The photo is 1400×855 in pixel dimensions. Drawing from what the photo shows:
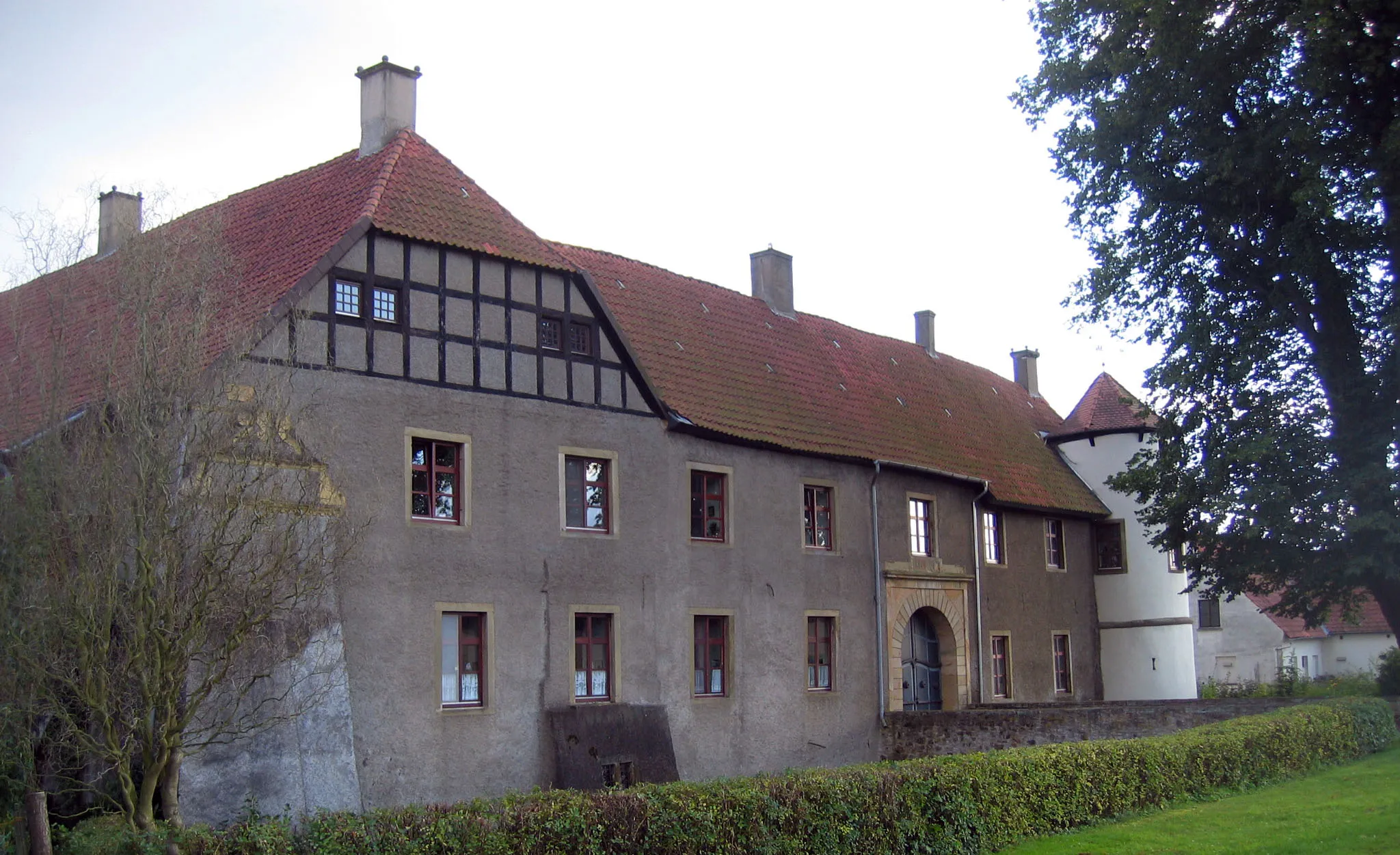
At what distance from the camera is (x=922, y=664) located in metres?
27.3

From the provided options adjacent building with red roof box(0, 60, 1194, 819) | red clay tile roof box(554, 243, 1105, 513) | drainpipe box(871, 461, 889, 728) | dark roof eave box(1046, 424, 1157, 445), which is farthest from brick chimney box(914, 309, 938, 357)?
drainpipe box(871, 461, 889, 728)

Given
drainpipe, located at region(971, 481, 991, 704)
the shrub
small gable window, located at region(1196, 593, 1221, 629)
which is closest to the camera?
drainpipe, located at region(971, 481, 991, 704)

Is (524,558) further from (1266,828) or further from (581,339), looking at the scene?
(1266,828)

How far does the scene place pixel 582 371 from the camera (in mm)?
20172

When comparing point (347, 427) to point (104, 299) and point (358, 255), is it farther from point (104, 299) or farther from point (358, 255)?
point (104, 299)

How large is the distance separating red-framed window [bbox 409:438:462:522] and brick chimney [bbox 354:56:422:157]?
16.4 feet

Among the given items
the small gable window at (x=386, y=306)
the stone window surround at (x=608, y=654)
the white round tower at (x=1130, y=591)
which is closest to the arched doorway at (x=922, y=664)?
the white round tower at (x=1130, y=591)

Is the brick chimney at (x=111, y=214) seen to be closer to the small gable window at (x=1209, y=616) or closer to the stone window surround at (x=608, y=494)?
the stone window surround at (x=608, y=494)

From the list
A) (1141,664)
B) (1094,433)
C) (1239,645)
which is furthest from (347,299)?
(1239,645)

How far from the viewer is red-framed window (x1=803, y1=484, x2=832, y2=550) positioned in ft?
79.8

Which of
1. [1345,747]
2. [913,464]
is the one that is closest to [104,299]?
[913,464]

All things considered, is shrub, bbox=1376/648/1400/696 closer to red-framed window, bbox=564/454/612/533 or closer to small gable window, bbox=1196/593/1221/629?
small gable window, bbox=1196/593/1221/629

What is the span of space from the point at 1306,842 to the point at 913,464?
1337cm

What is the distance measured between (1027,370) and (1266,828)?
24759 mm
